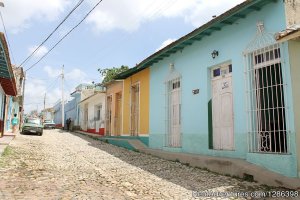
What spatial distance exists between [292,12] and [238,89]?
2.18m

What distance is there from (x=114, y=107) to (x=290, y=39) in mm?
12551

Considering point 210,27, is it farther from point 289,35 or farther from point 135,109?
point 135,109

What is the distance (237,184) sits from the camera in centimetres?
655

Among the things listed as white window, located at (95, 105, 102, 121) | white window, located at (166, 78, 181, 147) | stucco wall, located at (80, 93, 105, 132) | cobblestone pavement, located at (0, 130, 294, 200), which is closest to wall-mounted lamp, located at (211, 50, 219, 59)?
white window, located at (166, 78, 181, 147)

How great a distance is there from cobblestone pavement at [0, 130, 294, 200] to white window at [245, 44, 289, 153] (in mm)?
1120

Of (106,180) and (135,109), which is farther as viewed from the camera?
(135,109)

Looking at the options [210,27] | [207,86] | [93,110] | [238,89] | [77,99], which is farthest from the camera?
[77,99]

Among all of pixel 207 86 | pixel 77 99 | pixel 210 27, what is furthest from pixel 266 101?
pixel 77 99

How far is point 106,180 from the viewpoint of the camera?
7.06 meters

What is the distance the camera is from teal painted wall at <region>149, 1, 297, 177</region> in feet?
22.8

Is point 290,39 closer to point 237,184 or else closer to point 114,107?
point 237,184

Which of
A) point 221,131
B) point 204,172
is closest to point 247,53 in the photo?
point 221,131

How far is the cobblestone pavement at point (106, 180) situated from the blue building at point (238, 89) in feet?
3.24

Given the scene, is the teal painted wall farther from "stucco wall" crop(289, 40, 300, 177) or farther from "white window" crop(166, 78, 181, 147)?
"white window" crop(166, 78, 181, 147)
